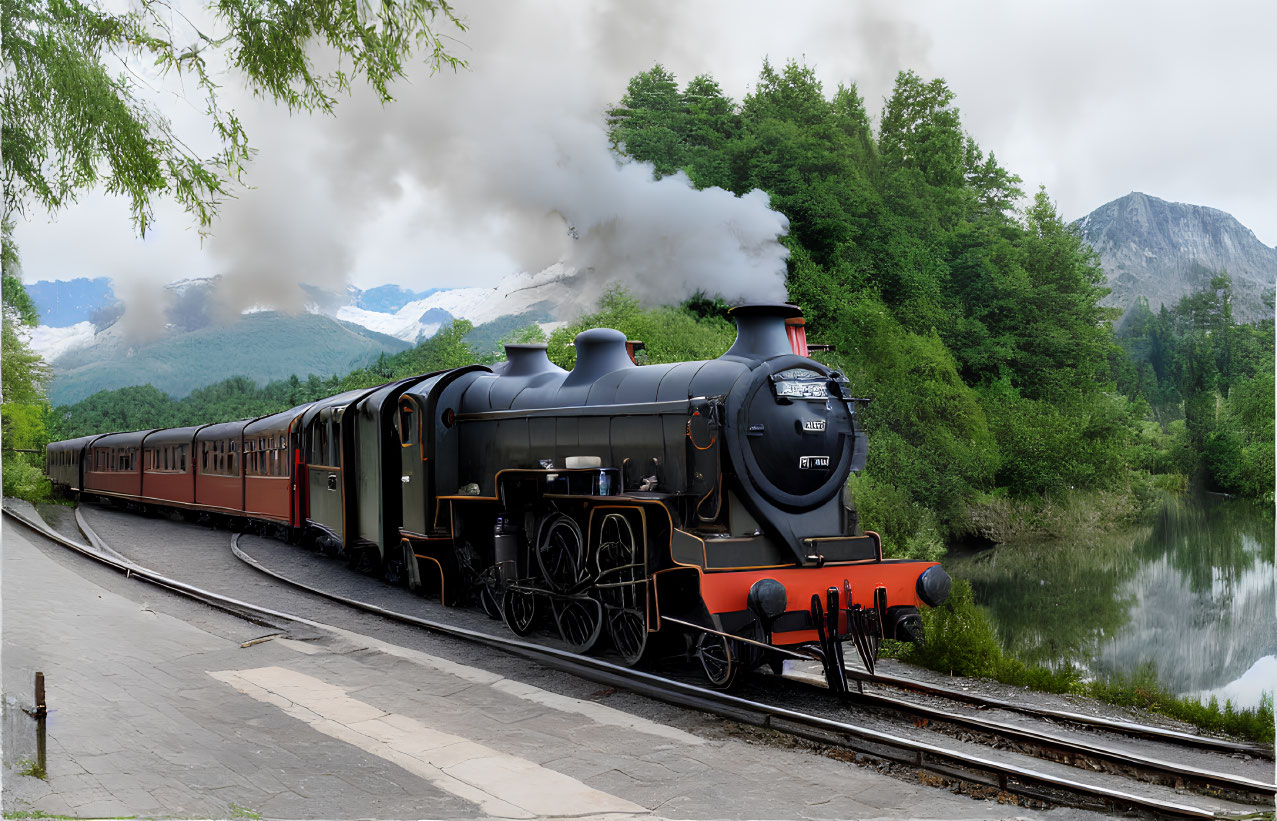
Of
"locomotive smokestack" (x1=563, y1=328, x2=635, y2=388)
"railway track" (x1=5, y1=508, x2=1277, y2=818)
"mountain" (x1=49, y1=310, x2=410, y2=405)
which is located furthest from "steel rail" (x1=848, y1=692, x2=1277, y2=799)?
"mountain" (x1=49, y1=310, x2=410, y2=405)

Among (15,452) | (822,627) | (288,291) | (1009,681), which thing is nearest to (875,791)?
(822,627)

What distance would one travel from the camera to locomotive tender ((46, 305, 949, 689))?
676cm

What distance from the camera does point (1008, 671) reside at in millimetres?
8438

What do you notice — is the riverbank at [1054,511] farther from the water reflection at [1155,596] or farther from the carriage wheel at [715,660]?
the carriage wheel at [715,660]

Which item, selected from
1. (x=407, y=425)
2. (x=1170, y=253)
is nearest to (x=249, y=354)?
(x=1170, y=253)

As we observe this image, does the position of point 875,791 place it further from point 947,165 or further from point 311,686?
point 947,165

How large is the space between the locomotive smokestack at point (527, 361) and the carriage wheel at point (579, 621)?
9.54ft

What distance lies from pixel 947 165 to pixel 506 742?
82.9 feet

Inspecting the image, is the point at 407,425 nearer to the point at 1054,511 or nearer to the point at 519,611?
the point at 519,611

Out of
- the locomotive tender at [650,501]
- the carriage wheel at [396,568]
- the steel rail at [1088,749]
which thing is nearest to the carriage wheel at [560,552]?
the locomotive tender at [650,501]

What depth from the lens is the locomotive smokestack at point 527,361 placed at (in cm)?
1036

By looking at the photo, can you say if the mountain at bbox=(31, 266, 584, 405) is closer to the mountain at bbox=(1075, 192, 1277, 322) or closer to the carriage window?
the carriage window

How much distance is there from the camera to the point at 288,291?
8.13 meters

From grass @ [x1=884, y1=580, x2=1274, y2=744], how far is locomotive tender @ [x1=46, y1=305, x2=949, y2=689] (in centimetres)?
181
